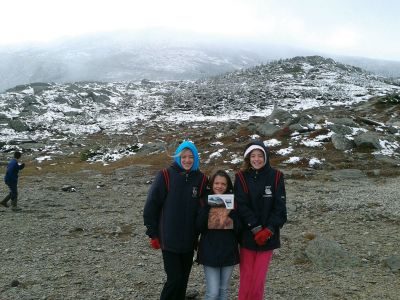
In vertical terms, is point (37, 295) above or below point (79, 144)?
above

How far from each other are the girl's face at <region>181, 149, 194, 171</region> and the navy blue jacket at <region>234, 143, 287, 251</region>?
720 mm

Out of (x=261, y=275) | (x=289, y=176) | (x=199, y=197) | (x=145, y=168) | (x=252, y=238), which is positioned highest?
(x=199, y=197)

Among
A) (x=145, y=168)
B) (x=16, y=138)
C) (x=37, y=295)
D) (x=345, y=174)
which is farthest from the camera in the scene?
(x=16, y=138)

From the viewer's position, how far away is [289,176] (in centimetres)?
2022

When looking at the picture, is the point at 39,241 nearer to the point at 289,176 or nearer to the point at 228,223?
the point at 228,223

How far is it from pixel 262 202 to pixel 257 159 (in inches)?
24.2

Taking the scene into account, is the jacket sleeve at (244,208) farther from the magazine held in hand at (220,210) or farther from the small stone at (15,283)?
the small stone at (15,283)

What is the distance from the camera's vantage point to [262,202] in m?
5.47

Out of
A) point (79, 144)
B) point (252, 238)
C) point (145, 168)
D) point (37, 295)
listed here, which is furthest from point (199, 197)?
point (79, 144)

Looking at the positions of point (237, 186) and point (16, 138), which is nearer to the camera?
point (237, 186)

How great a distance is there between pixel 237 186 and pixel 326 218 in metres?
8.63

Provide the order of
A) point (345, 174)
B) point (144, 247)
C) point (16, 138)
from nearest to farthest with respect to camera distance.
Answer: point (144, 247)
point (345, 174)
point (16, 138)

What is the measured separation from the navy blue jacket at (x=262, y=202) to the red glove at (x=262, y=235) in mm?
79

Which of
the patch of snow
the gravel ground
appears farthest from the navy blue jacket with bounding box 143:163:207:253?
the patch of snow
